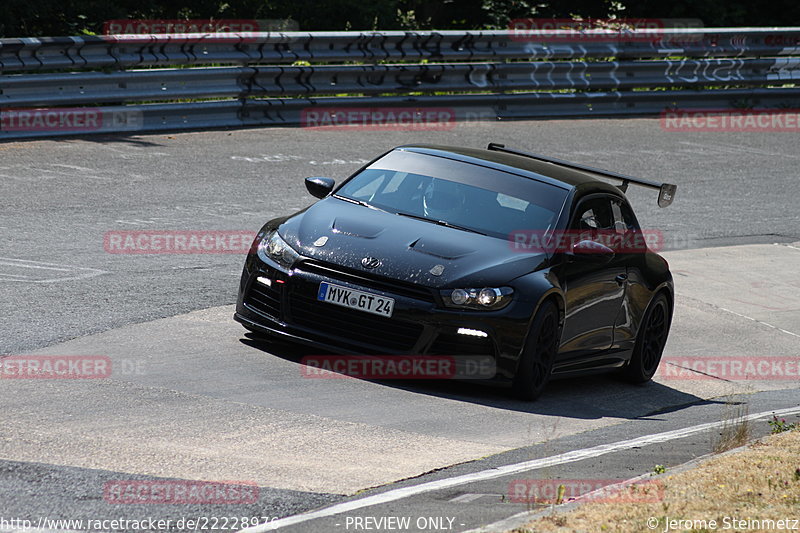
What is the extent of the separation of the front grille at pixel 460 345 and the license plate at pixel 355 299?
356mm

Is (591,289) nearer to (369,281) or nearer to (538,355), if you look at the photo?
(538,355)

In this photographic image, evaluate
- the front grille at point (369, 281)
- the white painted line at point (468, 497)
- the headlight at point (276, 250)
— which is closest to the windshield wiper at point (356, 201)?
the headlight at point (276, 250)

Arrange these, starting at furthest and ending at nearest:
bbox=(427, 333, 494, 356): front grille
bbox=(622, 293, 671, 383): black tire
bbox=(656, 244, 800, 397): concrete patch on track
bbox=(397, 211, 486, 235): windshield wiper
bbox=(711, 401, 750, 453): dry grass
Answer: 1. bbox=(656, 244, 800, 397): concrete patch on track
2. bbox=(622, 293, 671, 383): black tire
3. bbox=(397, 211, 486, 235): windshield wiper
4. bbox=(427, 333, 494, 356): front grille
5. bbox=(711, 401, 750, 453): dry grass

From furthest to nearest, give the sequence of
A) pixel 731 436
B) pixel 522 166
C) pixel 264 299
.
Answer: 1. pixel 522 166
2. pixel 264 299
3. pixel 731 436

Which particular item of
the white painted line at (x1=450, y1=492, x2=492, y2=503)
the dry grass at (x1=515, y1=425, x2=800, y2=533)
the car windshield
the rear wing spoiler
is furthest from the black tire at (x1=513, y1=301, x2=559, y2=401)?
the white painted line at (x1=450, y1=492, x2=492, y2=503)

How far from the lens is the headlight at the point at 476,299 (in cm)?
812

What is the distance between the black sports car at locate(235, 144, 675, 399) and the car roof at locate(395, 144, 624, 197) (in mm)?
19

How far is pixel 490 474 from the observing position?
6.45 m

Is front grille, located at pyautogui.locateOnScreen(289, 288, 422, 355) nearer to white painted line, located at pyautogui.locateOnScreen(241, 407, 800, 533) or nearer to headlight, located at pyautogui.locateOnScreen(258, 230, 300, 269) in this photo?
headlight, located at pyautogui.locateOnScreen(258, 230, 300, 269)

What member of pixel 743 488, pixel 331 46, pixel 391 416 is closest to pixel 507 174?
pixel 391 416

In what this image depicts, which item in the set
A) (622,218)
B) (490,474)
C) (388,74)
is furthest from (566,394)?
(388,74)

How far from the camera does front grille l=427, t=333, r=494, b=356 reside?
8102 millimetres

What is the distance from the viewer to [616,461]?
7008 mm

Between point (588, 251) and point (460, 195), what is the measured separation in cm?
100
